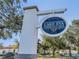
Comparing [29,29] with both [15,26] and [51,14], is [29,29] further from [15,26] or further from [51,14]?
[15,26]

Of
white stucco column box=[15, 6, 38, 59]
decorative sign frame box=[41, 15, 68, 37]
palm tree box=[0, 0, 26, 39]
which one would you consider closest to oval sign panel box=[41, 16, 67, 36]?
decorative sign frame box=[41, 15, 68, 37]

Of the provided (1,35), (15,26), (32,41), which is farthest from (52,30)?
(1,35)

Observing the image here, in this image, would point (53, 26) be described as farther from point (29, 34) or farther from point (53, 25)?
point (29, 34)

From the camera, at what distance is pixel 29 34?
629 cm

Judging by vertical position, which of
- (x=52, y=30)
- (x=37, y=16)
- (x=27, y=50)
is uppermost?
(x=37, y=16)

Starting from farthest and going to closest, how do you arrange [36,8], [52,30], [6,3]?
[6,3] < [36,8] < [52,30]

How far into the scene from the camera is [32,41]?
6.20 metres

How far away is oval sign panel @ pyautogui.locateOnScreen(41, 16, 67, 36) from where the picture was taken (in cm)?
598

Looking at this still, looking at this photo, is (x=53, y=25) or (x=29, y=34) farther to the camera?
(x=29, y=34)

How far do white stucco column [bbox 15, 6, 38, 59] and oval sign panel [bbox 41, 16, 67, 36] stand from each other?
41cm

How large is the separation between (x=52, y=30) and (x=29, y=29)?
0.89m

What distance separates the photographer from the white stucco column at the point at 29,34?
6168mm

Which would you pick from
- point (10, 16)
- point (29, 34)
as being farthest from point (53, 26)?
point (10, 16)

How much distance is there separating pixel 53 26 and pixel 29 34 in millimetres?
959
